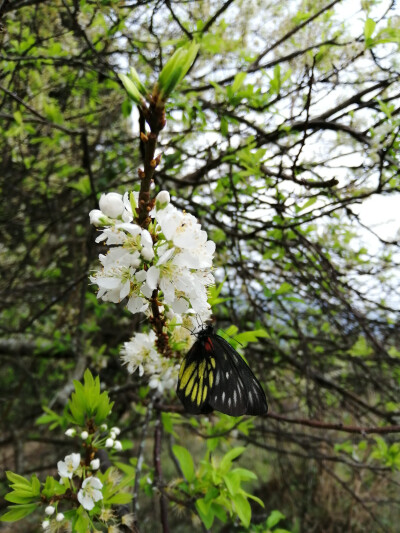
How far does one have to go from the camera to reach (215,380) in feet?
4.47

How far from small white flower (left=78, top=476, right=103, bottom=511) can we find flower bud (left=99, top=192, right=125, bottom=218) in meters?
0.86

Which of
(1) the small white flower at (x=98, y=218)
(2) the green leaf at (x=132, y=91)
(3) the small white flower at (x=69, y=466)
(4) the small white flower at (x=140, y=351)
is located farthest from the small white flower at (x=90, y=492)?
(2) the green leaf at (x=132, y=91)

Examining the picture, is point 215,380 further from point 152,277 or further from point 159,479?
point 159,479

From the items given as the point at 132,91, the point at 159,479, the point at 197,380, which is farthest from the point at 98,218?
the point at 159,479

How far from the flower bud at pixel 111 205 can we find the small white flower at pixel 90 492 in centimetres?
86

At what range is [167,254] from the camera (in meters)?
0.97

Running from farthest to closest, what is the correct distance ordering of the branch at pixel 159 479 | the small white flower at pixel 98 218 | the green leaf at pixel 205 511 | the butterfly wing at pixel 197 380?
1. the green leaf at pixel 205 511
2. the branch at pixel 159 479
3. the butterfly wing at pixel 197 380
4. the small white flower at pixel 98 218

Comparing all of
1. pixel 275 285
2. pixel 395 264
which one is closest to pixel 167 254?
pixel 275 285

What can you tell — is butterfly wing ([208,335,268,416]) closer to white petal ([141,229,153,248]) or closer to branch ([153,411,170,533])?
white petal ([141,229,153,248])

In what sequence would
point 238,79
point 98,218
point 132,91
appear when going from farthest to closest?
point 238,79
point 98,218
point 132,91

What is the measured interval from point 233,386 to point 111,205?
0.75m

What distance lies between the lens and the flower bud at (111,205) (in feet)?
3.38

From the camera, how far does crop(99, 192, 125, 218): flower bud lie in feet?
3.38

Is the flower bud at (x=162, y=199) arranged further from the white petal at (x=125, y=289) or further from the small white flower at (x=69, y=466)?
the small white flower at (x=69, y=466)
